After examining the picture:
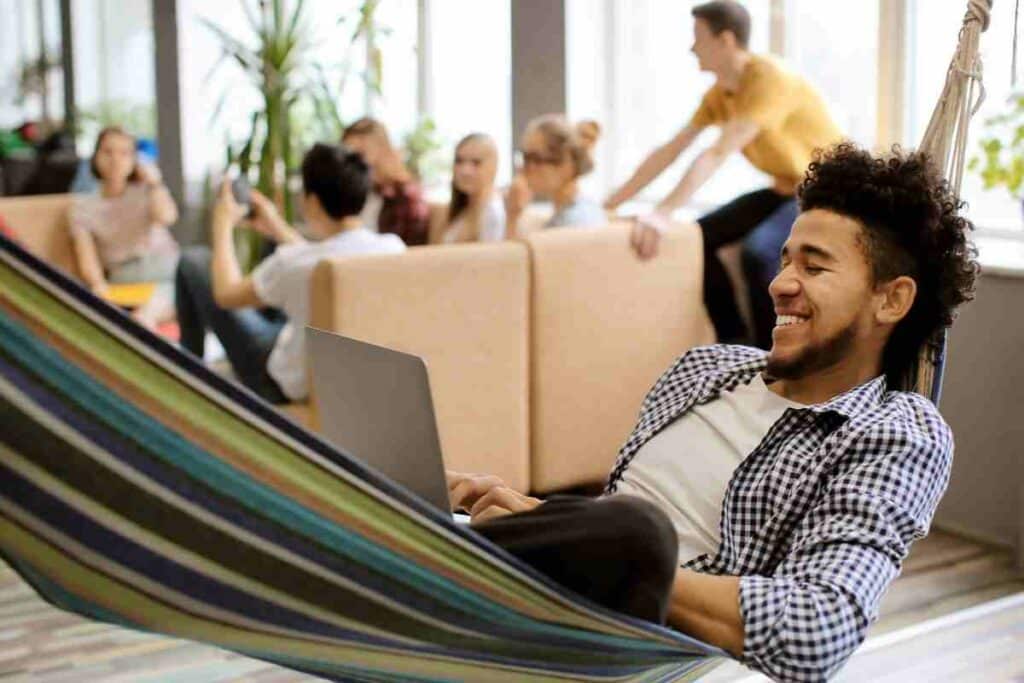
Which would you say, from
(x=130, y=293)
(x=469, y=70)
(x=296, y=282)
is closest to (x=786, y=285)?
(x=296, y=282)

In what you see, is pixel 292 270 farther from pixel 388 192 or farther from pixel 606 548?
pixel 606 548

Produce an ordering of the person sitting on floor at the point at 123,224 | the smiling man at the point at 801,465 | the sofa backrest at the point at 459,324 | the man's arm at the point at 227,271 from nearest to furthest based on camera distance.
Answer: the smiling man at the point at 801,465, the sofa backrest at the point at 459,324, the man's arm at the point at 227,271, the person sitting on floor at the point at 123,224

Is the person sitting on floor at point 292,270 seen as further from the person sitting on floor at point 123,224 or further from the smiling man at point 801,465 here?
the smiling man at point 801,465

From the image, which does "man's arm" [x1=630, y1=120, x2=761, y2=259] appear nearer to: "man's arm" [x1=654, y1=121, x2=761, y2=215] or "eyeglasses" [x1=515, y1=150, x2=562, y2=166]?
"man's arm" [x1=654, y1=121, x2=761, y2=215]

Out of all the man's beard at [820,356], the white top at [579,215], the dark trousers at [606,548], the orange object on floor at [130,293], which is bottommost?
Result: the orange object on floor at [130,293]

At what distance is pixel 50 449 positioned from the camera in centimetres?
127

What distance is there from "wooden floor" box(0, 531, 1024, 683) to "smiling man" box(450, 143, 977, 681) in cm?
93

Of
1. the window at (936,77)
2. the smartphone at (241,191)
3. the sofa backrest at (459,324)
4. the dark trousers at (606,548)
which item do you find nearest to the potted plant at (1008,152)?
the window at (936,77)

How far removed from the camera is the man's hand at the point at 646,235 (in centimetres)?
374

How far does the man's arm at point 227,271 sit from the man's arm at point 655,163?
1.15 m

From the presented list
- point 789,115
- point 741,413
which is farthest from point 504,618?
point 789,115

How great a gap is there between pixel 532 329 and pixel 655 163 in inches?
45.3

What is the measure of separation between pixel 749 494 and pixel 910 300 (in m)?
0.30

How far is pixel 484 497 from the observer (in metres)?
1.71
